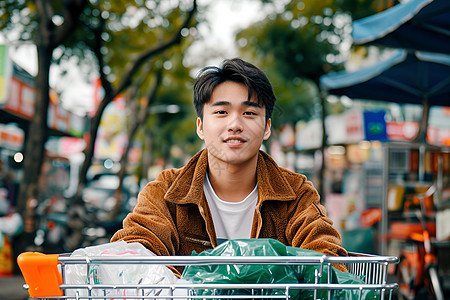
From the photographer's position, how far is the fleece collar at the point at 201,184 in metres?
2.19

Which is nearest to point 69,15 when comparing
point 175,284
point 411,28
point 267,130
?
point 411,28

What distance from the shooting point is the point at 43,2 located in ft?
28.5

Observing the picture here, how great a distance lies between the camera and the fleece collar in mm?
2193

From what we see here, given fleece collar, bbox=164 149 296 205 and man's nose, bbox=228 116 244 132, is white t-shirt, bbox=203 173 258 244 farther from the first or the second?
man's nose, bbox=228 116 244 132

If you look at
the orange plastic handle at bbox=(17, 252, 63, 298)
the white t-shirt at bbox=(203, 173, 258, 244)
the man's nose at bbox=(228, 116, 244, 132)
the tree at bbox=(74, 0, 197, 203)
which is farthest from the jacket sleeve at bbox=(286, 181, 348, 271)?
the tree at bbox=(74, 0, 197, 203)

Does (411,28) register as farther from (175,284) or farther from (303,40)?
(303,40)

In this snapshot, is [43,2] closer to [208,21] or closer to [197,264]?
[208,21]

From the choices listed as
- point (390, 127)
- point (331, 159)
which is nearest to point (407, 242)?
point (390, 127)

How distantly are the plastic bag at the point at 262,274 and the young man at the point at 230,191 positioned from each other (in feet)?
1.52

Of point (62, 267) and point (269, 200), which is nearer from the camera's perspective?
point (62, 267)

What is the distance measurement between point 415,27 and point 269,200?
3320mm

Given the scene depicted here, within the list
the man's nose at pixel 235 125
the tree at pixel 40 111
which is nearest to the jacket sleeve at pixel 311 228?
the man's nose at pixel 235 125

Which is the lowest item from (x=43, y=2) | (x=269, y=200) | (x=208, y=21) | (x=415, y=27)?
(x=269, y=200)

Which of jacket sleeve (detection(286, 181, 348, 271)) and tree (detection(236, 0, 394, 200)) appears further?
tree (detection(236, 0, 394, 200))
